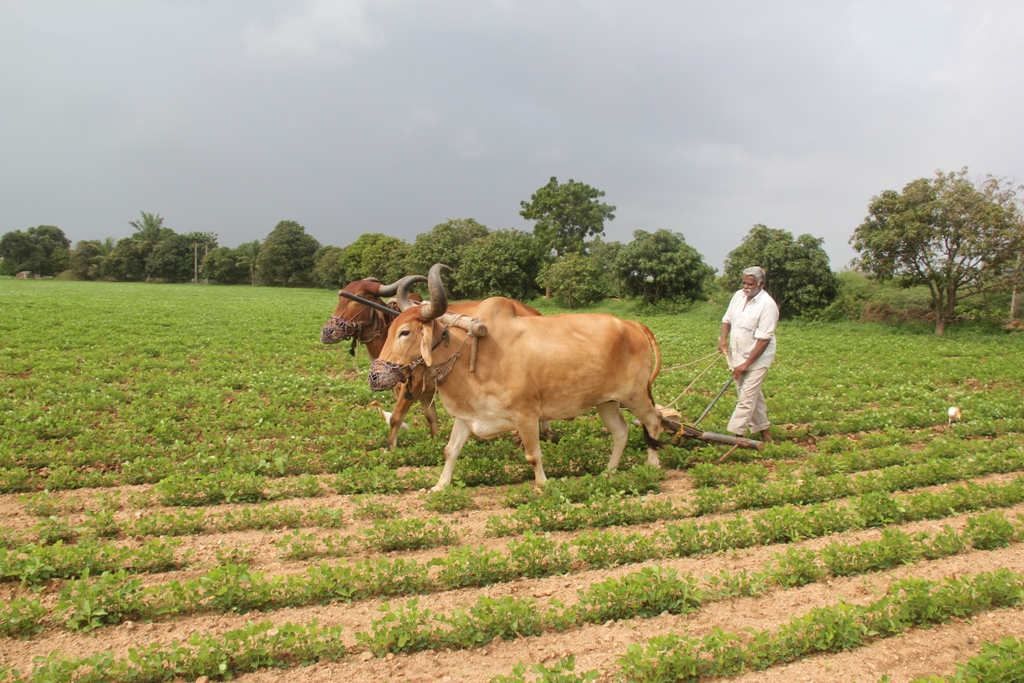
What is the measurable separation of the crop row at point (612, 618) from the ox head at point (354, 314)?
16.8 feet

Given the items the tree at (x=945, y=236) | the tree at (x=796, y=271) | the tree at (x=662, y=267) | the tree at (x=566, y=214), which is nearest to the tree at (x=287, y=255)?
the tree at (x=566, y=214)

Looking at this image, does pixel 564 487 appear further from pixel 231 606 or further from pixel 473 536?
pixel 231 606

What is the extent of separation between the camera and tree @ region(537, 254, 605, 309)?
1719 inches

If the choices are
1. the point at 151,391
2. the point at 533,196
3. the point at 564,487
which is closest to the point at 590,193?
the point at 533,196

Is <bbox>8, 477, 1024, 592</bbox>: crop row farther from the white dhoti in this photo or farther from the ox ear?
the white dhoti

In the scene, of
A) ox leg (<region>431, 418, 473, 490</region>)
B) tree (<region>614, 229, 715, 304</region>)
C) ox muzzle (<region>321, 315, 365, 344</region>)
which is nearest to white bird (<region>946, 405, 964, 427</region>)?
ox leg (<region>431, 418, 473, 490</region>)

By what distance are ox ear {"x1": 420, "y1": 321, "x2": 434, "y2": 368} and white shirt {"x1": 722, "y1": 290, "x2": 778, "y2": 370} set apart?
420 cm

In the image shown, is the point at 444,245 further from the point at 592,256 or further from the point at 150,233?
the point at 150,233

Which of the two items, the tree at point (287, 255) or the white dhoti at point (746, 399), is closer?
the white dhoti at point (746, 399)

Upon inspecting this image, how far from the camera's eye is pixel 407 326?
22.8ft

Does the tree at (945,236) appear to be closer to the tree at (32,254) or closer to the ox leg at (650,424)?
the ox leg at (650,424)

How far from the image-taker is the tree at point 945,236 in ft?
78.5

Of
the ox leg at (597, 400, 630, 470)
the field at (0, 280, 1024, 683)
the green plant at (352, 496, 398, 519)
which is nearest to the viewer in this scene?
the field at (0, 280, 1024, 683)

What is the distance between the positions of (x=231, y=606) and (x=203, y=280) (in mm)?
100785
